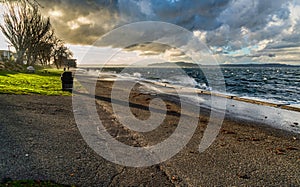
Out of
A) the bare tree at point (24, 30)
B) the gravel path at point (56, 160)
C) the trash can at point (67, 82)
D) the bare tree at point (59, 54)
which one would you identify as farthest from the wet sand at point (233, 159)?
the bare tree at point (59, 54)

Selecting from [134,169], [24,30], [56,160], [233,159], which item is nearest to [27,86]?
[56,160]

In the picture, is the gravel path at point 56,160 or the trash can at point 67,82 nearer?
the gravel path at point 56,160

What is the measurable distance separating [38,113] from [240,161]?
7150mm

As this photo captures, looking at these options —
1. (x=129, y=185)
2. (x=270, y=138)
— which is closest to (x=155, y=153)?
(x=129, y=185)

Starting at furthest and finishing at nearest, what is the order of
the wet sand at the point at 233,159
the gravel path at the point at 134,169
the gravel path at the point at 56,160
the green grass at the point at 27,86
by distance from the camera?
the green grass at the point at 27,86, the wet sand at the point at 233,159, the gravel path at the point at 134,169, the gravel path at the point at 56,160

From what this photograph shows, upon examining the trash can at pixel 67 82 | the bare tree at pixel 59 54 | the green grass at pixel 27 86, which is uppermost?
the bare tree at pixel 59 54

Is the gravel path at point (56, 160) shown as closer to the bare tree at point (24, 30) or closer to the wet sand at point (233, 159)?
the wet sand at point (233, 159)

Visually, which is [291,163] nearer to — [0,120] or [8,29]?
[0,120]

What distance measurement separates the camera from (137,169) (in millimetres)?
4203

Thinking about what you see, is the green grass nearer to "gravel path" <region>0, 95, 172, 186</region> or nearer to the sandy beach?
the sandy beach

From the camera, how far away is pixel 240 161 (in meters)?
4.95

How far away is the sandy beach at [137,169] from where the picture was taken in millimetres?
3793

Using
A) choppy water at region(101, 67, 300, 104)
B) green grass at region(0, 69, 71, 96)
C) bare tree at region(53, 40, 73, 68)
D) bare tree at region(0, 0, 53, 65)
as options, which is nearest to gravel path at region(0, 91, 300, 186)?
green grass at region(0, 69, 71, 96)

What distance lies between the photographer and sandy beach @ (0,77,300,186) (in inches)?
149
